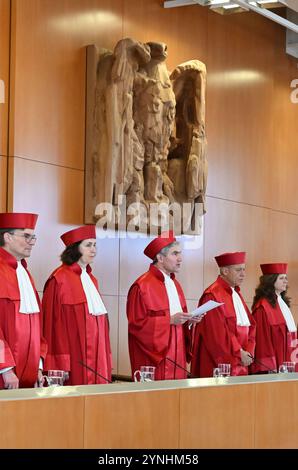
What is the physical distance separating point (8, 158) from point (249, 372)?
2.68m

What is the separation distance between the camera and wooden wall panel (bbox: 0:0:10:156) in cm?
666

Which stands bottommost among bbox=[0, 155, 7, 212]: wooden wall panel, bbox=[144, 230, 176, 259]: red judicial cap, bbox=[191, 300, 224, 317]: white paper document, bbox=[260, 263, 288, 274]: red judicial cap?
bbox=[191, 300, 224, 317]: white paper document

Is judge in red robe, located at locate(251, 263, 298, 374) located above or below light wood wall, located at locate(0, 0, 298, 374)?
below

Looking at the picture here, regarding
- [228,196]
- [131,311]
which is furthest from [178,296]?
[228,196]

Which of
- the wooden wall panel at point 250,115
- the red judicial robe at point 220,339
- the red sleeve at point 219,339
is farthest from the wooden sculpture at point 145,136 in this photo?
the red sleeve at point 219,339

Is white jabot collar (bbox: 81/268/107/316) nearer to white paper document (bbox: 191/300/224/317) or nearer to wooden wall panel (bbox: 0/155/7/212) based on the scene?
white paper document (bbox: 191/300/224/317)

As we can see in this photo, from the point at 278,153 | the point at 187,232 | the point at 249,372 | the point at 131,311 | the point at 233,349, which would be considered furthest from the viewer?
the point at 278,153

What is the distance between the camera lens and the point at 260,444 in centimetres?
550

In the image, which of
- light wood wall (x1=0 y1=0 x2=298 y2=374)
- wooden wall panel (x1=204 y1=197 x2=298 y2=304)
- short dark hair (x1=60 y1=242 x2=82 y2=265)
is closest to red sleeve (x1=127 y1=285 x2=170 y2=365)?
short dark hair (x1=60 y1=242 x2=82 y2=265)

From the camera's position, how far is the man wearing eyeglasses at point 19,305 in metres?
5.36

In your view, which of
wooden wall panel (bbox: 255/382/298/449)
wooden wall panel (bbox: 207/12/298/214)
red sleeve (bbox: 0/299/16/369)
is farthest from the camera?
wooden wall panel (bbox: 207/12/298/214)

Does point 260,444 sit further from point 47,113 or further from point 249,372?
point 47,113

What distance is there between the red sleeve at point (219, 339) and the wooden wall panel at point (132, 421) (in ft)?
6.84

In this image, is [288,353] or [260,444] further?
[288,353]
